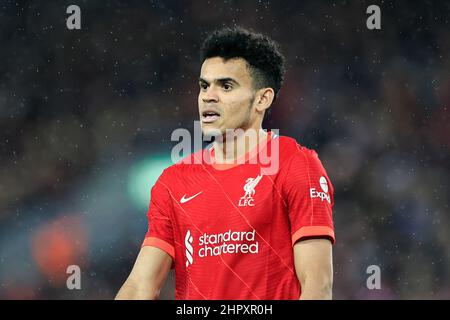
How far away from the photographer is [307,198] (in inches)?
148

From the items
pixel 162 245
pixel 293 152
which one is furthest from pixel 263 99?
pixel 162 245

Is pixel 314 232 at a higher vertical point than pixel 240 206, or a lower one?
lower

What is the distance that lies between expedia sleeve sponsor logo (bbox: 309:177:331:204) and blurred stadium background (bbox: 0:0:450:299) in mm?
5651

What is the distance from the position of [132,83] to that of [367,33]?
3.07 metres

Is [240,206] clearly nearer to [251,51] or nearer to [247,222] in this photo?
[247,222]

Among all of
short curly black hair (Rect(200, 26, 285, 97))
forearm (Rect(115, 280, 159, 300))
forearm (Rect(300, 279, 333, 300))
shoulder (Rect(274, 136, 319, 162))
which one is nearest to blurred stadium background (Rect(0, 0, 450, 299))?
short curly black hair (Rect(200, 26, 285, 97))

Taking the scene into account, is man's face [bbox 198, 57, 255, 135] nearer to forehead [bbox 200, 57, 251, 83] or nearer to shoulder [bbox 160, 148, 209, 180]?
forehead [bbox 200, 57, 251, 83]

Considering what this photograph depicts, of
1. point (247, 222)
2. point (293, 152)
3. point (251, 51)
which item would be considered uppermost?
point (251, 51)

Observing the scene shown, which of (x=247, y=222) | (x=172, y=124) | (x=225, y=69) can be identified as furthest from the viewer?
(x=172, y=124)

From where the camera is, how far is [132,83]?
31.5 ft

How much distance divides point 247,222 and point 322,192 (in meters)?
0.42
